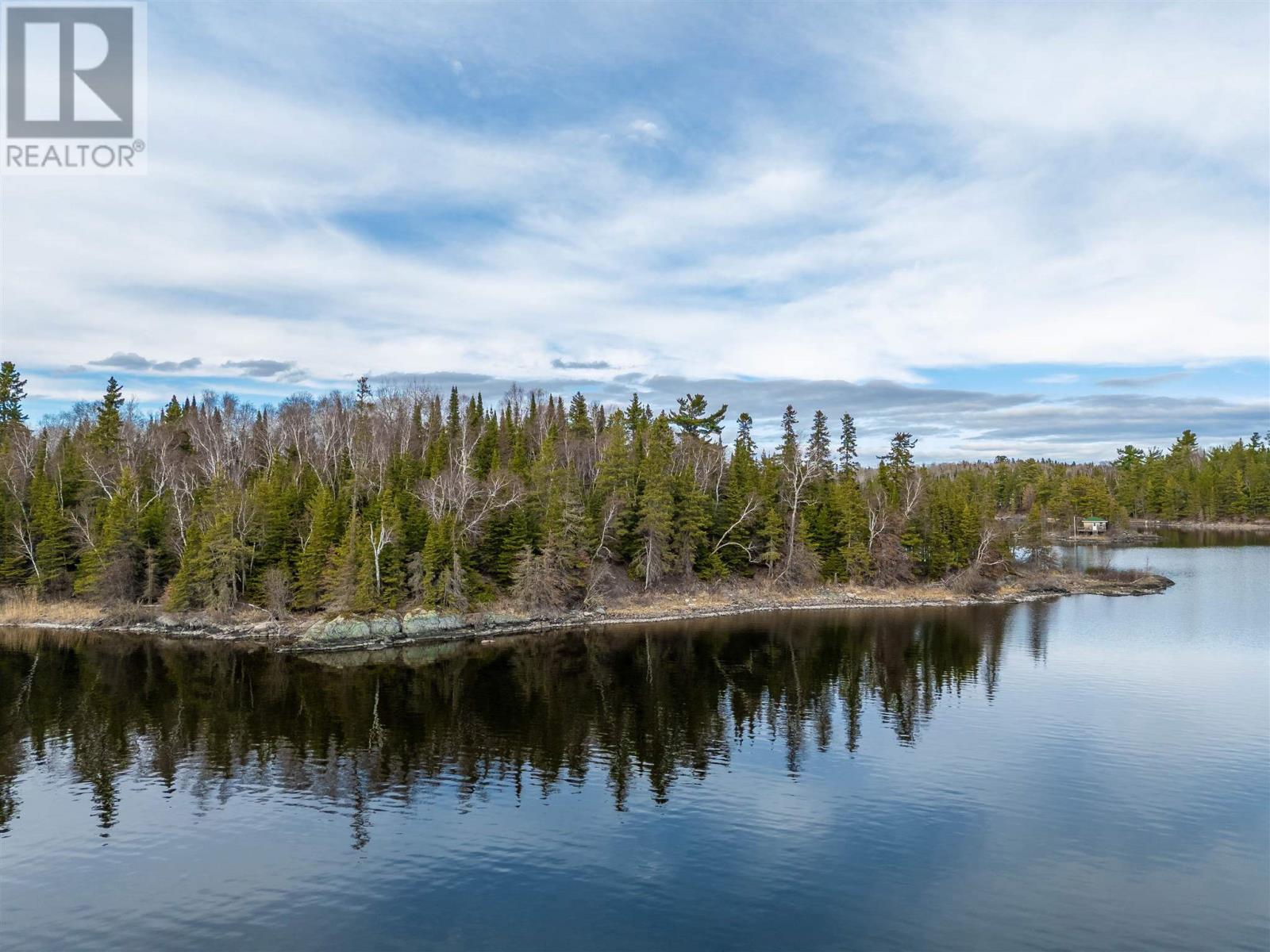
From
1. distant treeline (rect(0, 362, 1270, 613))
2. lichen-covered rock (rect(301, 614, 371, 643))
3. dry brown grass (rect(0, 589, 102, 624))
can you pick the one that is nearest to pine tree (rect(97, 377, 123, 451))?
distant treeline (rect(0, 362, 1270, 613))

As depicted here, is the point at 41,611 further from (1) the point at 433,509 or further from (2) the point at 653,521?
(2) the point at 653,521

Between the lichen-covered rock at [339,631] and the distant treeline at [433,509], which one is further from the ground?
the distant treeline at [433,509]

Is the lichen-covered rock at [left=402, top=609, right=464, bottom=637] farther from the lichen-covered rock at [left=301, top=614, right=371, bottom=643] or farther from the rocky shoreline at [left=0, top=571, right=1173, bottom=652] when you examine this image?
the lichen-covered rock at [left=301, top=614, right=371, bottom=643]

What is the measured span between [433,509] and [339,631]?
46.3ft

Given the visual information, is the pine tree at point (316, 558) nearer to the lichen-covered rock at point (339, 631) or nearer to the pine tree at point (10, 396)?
the lichen-covered rock at point (339, 631)

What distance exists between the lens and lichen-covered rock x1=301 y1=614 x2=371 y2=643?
63469mm

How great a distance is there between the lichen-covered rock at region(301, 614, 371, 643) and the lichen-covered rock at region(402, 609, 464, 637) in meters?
3.38

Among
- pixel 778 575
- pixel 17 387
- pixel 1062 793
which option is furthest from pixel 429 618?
pixel 17 387

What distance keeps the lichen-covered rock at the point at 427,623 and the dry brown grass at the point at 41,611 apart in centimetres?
3101

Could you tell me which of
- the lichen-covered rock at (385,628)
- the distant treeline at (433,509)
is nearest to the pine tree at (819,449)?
the distant treeline at (433,509)

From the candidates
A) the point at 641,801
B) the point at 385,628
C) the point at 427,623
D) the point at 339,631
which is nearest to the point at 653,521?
the point at 427,623

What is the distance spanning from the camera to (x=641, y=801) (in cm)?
3191

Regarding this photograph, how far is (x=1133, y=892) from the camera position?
2448 cm

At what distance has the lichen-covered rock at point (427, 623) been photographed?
65875 mm
